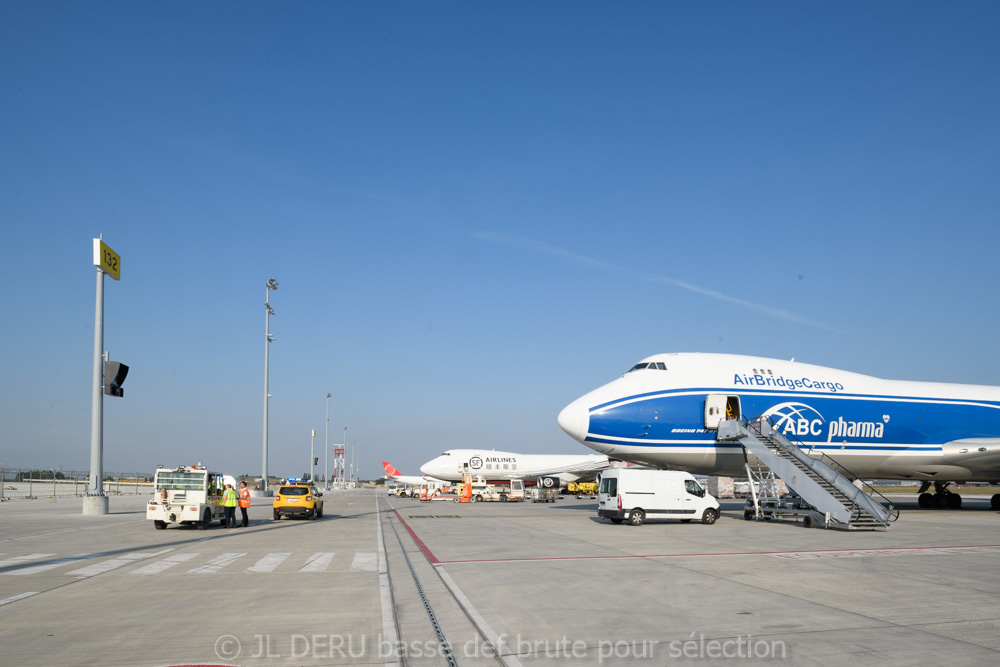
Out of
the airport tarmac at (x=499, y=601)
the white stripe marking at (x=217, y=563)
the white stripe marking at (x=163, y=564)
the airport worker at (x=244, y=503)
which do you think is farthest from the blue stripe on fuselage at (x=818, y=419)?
the white stripe marking at (x=163, y=564)

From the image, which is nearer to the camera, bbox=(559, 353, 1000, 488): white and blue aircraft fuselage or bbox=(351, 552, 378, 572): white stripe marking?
bbox=(351, 552, 378, 572): white stripe marking

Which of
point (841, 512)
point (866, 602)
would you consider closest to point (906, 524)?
point (841, 512)

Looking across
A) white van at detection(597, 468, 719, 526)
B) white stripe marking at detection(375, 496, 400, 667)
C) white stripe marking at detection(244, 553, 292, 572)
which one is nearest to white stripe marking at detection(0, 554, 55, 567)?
white stripe marking at detection(244, 553, 292, 572)

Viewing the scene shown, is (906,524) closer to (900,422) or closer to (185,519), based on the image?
(900,422)

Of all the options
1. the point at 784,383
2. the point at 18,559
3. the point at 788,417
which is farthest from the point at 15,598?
the point at 784,383

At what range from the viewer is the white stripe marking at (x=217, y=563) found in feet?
48.1

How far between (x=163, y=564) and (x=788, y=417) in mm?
25398

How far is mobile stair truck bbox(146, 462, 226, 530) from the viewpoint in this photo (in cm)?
2520

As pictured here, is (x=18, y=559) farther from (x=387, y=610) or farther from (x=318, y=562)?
(x=387, y=610)

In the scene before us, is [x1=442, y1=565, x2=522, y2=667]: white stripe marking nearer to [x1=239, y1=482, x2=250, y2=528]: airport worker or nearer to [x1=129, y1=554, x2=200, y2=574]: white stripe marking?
[x1=129, y1=554, x2=200, y2=574]: white stripe marking

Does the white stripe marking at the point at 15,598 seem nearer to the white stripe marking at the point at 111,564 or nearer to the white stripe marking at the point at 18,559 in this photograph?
the white stripe marking at the point at 111,564

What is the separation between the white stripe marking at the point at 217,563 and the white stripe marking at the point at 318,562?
5.68 ft

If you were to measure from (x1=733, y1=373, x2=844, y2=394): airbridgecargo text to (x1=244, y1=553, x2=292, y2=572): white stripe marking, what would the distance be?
69.8 ft

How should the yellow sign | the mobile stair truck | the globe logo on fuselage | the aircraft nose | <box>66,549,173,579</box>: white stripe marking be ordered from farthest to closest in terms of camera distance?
1. the yellow sign
2. the globe logo on fuselage
3. the aircraft nose
4. the mobile stair truck
5. <box>66,549,173,579</box>: white stripe marking
